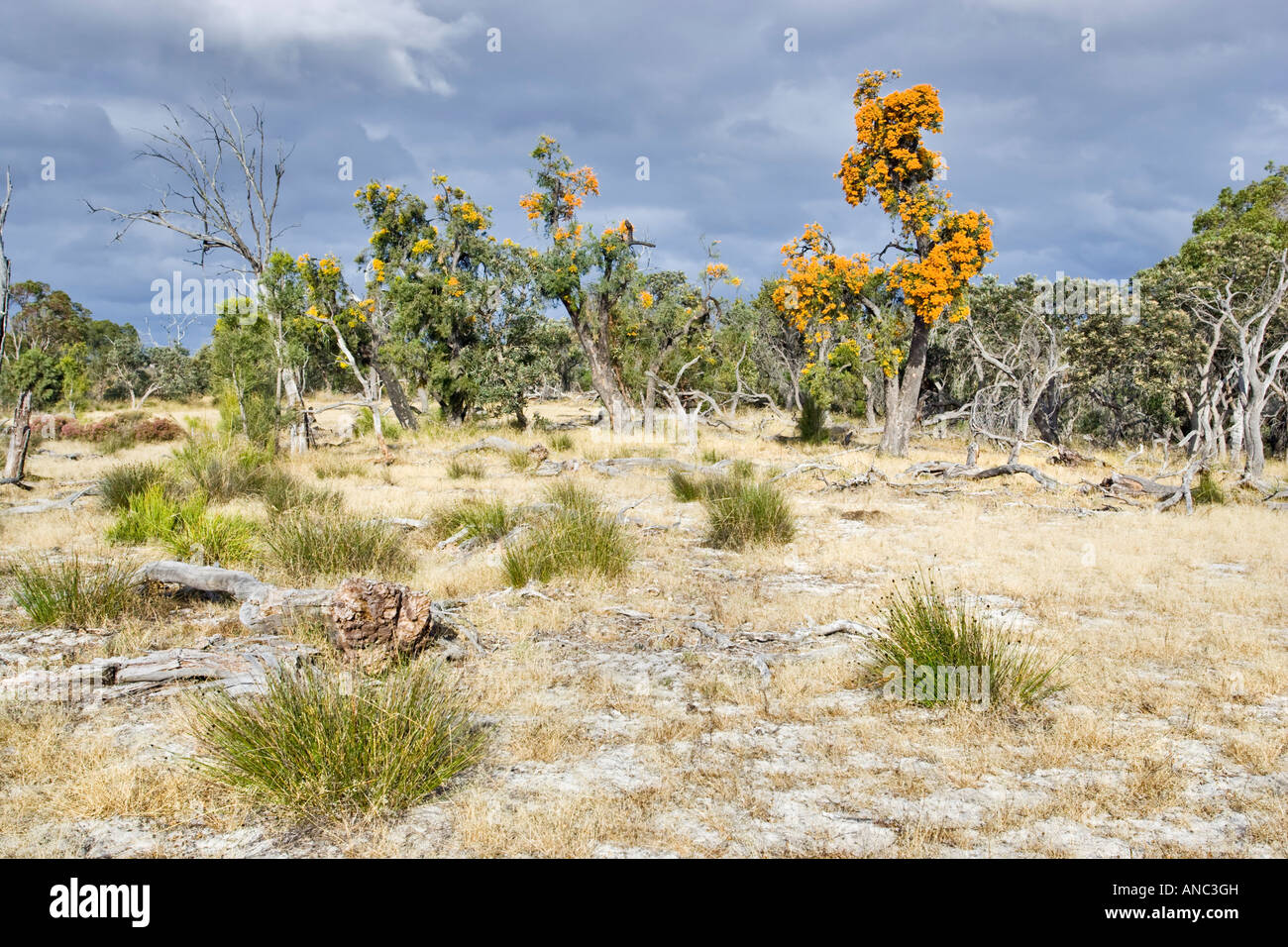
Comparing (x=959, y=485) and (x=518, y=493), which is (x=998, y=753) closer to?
(x=518, y=493)

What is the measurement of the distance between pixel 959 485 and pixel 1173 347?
11.0m

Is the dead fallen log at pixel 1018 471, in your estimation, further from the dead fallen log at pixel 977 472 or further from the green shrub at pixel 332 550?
the green shrub at pixel 332 550

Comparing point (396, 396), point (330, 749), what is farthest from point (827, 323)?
point (330, 749)

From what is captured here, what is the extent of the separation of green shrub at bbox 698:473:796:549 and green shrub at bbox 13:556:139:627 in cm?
605

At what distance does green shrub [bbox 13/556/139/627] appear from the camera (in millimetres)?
5621

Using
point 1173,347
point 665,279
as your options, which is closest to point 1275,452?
point 1173,347

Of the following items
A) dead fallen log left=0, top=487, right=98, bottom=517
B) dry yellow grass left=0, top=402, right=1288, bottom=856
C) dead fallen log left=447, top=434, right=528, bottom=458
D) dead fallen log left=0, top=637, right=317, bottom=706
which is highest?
dead fallen log left=447, top=434, right=528, bottom=458

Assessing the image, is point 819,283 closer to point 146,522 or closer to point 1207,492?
point 1207,492

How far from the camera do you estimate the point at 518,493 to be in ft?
42.3

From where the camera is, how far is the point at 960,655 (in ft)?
15.6

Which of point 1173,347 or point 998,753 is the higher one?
point 1173,347
